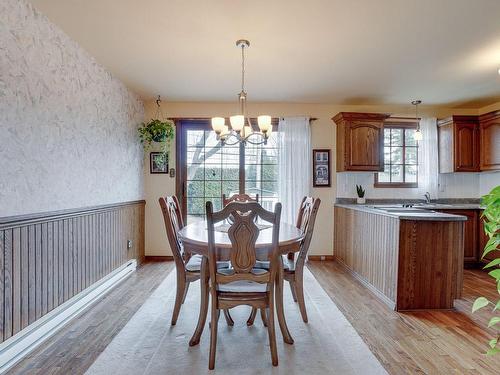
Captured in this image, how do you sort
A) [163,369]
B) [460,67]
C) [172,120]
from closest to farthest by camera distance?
1. [163,369]
2. [460,67]
3. [172,120]

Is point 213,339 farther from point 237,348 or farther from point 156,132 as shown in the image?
point 156,132

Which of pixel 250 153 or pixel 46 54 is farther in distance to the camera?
pixel 250 153

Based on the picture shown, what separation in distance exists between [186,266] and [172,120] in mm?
2767

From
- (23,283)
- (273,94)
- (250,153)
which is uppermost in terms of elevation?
(273,94)

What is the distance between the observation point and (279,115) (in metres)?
4.67

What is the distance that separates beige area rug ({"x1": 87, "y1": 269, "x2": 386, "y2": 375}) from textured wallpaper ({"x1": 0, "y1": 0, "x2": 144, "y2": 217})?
3.87 feet

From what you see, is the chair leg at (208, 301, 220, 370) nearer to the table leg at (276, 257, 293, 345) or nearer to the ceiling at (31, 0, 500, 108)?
the table leg at (276, 257, 293, 345)

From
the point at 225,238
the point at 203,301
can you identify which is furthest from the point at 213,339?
the point at 225,238

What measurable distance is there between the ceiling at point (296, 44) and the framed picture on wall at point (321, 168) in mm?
933

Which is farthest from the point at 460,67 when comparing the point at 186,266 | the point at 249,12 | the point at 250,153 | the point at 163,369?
the point at 163,369

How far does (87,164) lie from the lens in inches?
117

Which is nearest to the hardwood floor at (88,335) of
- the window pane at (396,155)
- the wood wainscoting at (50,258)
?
the wood wainscoting at (50,258)

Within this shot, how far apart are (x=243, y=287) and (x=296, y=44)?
85.1 inches

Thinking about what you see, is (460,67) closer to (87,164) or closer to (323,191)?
(323,191)
